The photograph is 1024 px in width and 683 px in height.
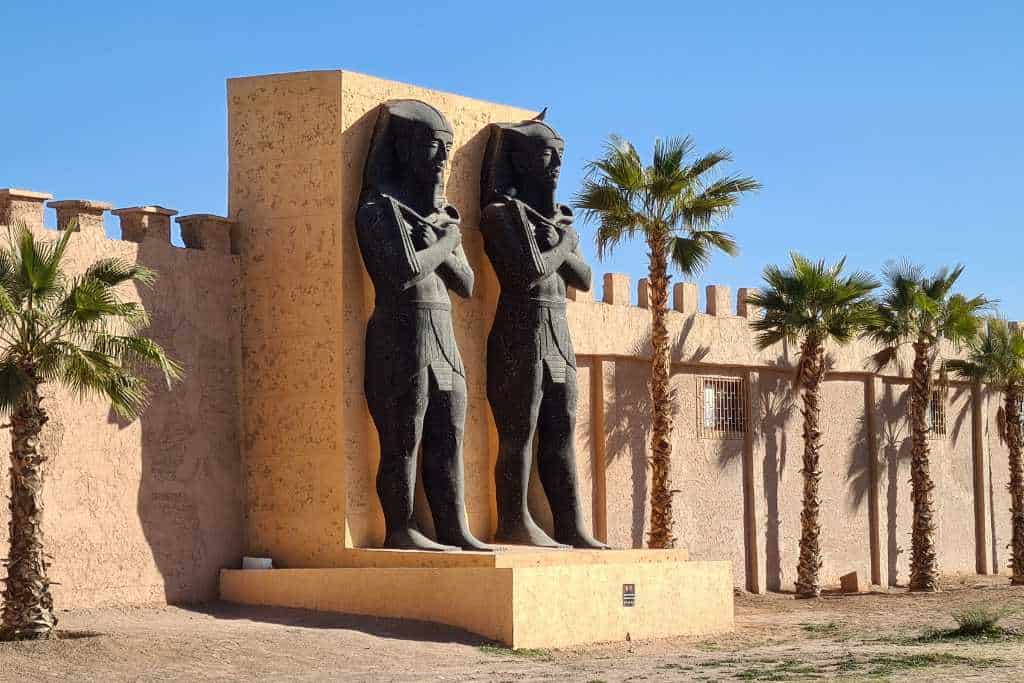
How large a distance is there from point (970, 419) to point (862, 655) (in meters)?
15.3

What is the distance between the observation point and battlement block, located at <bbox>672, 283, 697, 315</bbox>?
2475 cm

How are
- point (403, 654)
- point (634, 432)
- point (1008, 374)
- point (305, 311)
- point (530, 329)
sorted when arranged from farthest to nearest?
point (1008, 374)
point (634, 432)
point (530, 329)
point (305, 311)
point (403, 654)

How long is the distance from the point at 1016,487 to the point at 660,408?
8.49 metres

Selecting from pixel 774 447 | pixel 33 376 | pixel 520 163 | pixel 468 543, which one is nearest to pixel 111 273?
pixel 33 376

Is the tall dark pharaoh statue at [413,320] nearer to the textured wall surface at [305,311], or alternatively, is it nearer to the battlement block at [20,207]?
the textured wall surface at [305,311]

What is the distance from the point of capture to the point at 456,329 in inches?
747

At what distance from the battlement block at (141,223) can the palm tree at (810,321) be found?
10681mm

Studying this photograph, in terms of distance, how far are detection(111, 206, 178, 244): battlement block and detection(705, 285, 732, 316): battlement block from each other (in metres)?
10.0

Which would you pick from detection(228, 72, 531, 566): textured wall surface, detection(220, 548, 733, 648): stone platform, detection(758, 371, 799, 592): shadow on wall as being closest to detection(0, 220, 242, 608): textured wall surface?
detection(228, 72, 531, 566): textured wall surface

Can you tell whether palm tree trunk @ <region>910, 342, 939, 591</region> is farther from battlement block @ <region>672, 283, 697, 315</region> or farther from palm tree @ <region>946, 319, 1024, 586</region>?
battlement block @ <region>672, 283, 697, 315</region>

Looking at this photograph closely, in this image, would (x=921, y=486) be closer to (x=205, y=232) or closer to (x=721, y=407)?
(x=721, y=407)

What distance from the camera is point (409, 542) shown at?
685 inches

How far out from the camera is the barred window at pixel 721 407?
24812 millimetres

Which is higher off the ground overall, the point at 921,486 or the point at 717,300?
the point at 717,300
